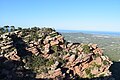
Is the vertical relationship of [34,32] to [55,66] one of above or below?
above

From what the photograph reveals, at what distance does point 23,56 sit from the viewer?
121 metres

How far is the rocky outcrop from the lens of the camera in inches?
4579

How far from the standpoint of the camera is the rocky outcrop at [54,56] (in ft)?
382

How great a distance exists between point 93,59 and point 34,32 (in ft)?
110

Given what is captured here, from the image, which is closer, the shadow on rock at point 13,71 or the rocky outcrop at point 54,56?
the shadow on rock at point 13,71

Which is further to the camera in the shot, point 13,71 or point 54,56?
point 54,56

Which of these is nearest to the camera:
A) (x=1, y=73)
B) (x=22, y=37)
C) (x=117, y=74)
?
(x=1, y=73)

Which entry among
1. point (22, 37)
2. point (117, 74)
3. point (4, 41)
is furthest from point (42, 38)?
point (117, 74)

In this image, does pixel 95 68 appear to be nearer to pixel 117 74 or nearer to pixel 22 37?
pixel 22 37

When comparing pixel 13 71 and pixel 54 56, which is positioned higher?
pixel 54 56

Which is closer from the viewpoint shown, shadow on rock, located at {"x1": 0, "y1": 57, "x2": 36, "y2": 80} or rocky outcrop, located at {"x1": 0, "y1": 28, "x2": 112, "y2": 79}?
shadow on rock, located at {"x1": 0, "y1": 57, "x2": 36, "y2": 80}

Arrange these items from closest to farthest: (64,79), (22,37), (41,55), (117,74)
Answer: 1. (64,79)
2. (41,55)
3. (22,37)
4. (117,74)

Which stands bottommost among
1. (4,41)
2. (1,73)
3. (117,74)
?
(117,74)

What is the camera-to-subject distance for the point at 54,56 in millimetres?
123812
